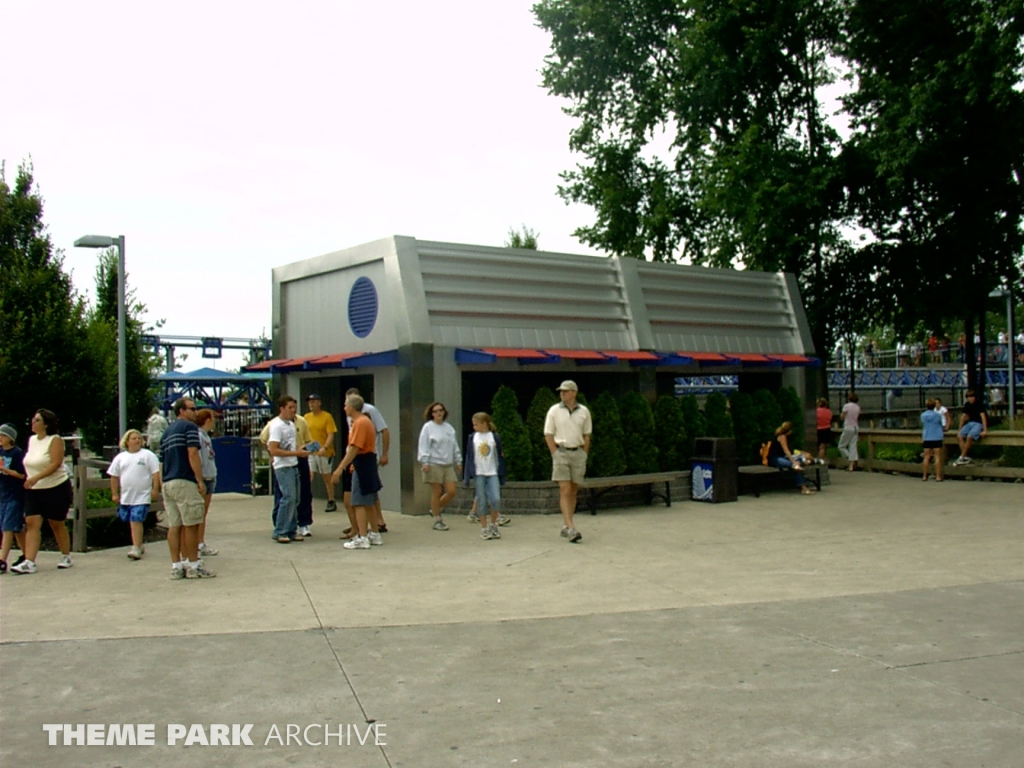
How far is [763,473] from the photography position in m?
17.1

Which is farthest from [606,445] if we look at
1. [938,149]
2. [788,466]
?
[938,149]

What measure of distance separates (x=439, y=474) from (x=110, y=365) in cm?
1053

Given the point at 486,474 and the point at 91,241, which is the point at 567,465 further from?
the point at 91,241

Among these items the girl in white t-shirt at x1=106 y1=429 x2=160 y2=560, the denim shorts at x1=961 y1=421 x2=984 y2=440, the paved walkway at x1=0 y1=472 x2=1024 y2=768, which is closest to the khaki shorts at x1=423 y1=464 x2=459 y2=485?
the paved walkway at x1=0 y1=472 x2=1024 y2=768

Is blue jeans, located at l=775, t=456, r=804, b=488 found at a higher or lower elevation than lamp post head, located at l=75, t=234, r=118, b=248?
lower

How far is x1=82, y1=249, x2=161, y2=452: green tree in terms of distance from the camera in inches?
724

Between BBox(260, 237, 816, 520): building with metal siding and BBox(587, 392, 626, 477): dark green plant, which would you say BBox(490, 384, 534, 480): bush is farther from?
BBox(587, 392, 626, 477): dark green plant

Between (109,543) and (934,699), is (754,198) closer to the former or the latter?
(109,543)

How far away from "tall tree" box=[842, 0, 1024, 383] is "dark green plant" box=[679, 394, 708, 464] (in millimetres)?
8000

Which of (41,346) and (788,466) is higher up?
(41,346)

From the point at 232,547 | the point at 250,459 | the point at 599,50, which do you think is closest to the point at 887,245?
the point at 599,50

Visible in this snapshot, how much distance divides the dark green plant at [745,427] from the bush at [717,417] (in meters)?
0.59

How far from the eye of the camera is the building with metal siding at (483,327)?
593 inches

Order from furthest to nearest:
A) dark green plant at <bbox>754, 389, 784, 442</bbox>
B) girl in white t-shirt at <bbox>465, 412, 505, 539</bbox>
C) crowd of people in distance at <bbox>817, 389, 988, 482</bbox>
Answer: crowd of people in distance at <bbox>817, 389, 988, 482</bbox>, dark green plant at <bbox>754, 389, 784, 442</bbox>, girl in white t-shirt at <bbox>465, 412, 505, 539</bbox>
